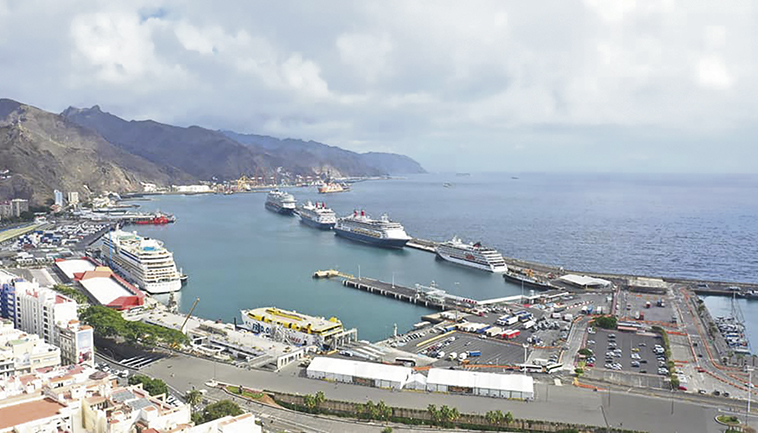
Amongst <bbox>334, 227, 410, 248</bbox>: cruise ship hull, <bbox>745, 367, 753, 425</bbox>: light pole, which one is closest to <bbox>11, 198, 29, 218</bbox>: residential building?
<bbox>334, 227, 410, 248</bbox>: cruise ship hull

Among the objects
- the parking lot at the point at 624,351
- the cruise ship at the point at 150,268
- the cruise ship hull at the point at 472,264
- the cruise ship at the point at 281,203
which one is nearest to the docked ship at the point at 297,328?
the cruise ship at the point at 150,268

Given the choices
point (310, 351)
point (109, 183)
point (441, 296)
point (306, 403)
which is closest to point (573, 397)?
Answer: point (306, 403)

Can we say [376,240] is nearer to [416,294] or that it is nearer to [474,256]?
[474,256]

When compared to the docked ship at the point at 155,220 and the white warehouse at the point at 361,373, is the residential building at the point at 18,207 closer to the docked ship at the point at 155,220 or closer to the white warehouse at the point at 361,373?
the docked ship at the point at 155,220

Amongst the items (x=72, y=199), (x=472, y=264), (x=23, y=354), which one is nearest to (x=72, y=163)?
(x=72, y=199)

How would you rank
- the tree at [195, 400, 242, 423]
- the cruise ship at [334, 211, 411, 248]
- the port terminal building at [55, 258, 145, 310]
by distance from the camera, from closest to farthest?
1. the tree at [195, 400, 242, 423]
2. the port terminal building at [55, 258, 145, 310]
3. the cruise ship at [334, 211, 411, 248]

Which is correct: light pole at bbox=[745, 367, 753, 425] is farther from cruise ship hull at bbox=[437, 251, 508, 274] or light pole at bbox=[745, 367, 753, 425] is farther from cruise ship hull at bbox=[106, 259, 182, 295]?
cruise ship hull at bbox=[106, 259, 182, 295]
